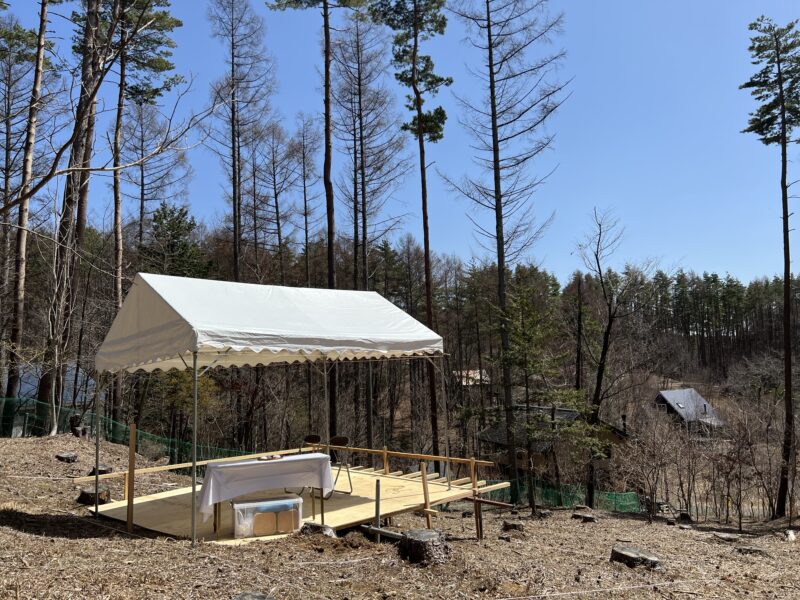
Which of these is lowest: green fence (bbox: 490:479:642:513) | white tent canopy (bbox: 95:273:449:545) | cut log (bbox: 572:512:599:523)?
green fence (bbox: 490:479:642:513)

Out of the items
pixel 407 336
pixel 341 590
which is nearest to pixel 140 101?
pixel 407 336

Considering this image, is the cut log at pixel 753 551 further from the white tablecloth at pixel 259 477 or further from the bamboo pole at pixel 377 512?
the white tablecloth at pixel 259 477

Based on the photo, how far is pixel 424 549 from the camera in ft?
16.9

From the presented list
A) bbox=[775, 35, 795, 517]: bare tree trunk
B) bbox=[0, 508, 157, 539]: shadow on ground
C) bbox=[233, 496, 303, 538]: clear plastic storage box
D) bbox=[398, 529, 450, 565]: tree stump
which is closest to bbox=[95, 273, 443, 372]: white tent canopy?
bbox=[233, 496, 303, 538]: clear plastic storage box

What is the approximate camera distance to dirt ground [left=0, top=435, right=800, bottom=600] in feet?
13.4

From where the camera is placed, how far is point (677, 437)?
52.6 ft

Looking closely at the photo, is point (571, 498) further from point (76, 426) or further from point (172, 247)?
point (172, 247)

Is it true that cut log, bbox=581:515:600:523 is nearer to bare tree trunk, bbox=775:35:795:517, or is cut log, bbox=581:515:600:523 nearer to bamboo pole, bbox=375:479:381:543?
bare tree trunk, bbox=775:35:795:517

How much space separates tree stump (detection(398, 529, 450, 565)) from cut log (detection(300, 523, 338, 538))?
0.91m

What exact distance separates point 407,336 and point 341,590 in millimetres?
4299

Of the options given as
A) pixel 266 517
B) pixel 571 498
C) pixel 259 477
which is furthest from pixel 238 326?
pixel 571 498

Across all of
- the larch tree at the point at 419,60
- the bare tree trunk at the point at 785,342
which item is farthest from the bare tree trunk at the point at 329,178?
the bare tree trunk at the point at 785,342

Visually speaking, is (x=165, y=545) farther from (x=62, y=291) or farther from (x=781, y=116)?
(x=781, y=116)

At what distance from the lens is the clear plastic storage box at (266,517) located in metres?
5.94
